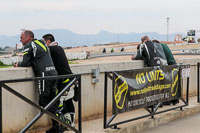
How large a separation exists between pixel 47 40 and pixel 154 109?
3032mm

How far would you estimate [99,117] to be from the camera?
28.7 feet

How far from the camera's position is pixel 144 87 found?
8039 millimetres

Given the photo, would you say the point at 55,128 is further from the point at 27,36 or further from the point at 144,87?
the point at 144,87

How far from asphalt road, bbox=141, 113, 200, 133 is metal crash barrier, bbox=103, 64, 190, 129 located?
33 cm

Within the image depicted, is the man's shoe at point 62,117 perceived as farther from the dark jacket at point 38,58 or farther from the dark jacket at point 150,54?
the dark jacket at point 150,54

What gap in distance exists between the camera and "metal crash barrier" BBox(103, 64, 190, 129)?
7312 mm

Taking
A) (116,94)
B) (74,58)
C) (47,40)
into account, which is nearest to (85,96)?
(116,94)

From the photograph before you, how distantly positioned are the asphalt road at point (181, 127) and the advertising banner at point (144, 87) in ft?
1.81

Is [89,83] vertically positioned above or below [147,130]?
above

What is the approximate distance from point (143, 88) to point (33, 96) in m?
2.35

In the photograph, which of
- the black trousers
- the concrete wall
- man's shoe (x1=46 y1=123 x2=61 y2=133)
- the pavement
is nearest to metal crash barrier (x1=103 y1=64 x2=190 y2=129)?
the pavement

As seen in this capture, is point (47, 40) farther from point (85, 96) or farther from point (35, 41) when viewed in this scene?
point (85, 96)

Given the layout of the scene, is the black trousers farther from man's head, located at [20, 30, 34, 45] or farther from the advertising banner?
the advertising banner

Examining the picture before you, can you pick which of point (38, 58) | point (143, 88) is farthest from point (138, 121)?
point (38, 58)
